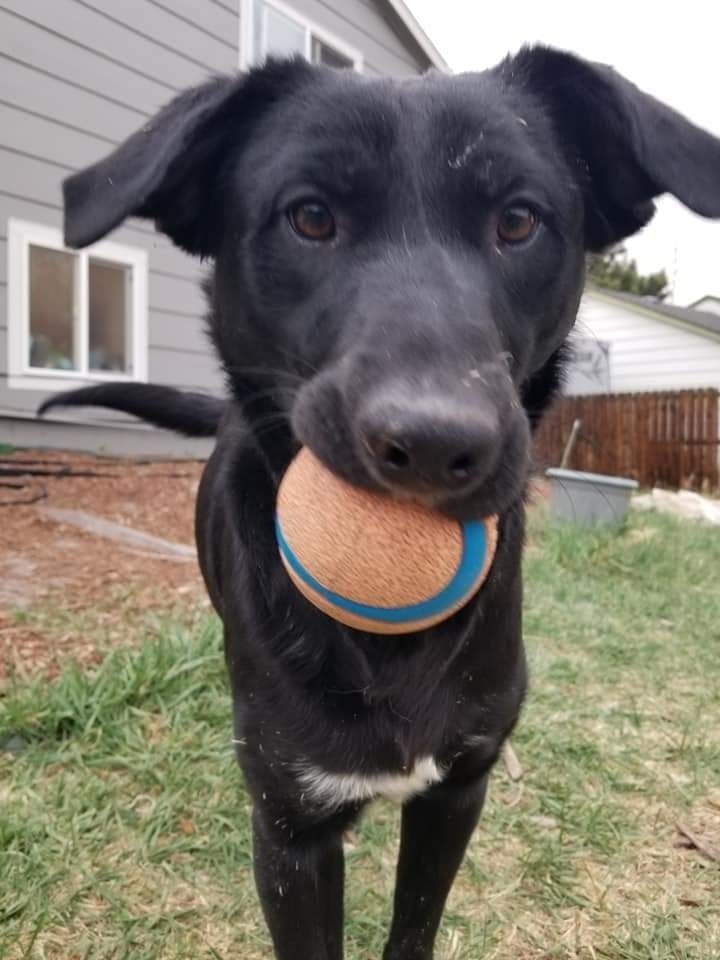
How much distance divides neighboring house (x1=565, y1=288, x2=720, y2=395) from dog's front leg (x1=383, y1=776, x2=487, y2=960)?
14369mm

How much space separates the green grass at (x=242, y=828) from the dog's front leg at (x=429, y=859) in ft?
0.71

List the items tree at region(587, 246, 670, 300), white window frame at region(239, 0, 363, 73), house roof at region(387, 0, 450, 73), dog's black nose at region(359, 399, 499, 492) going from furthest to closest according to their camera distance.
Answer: tree at region(587, 246, 670, 300)
house roof at region(387, 0, 450, 73)
white window frame at region(239, 0, 363, 73)
dog's black nose at region(359, 399, 499, 492)

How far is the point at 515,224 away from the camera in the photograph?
4.80 feet

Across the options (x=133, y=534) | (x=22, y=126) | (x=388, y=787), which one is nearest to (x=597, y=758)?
(x=388, y=787)

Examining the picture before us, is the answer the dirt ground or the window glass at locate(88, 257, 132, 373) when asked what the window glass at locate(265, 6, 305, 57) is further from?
the dirt ground

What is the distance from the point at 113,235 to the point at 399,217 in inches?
168

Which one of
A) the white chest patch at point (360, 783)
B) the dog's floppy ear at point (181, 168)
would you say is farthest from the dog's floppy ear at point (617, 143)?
→ the white chest patch at point (360, 783)

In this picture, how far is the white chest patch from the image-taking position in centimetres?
151

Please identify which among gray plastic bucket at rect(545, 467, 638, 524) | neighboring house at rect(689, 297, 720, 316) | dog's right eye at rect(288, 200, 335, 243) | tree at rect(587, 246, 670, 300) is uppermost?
tree at rect(587, 246, 670, 300)

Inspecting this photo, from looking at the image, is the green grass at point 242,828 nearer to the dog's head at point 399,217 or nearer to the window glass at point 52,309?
the dog's head at point 399,217

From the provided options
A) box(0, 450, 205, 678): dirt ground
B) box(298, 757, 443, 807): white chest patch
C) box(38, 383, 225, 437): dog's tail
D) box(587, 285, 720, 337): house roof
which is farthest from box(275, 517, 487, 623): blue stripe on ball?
box(587, 285, 720, 337): house roof

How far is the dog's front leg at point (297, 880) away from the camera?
5.07 ft

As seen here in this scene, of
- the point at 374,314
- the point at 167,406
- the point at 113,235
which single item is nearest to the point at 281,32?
the point at 113,235

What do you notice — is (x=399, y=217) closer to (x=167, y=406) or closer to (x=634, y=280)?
(x=167, y=406)
